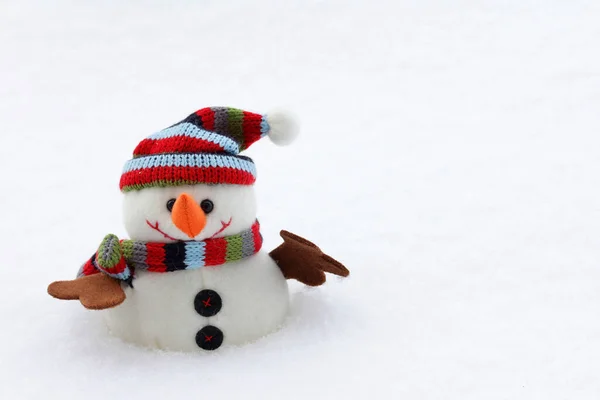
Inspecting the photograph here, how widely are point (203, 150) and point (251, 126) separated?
13cm

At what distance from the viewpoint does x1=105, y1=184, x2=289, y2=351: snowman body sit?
40.4 inches

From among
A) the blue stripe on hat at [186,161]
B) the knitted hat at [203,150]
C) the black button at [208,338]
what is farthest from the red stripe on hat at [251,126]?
the black button at [208,338]

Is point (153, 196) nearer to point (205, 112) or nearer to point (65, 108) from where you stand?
point (205, 112)

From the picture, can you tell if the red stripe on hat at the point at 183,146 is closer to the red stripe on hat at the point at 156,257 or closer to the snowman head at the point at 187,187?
the snowman head at the point at 187,187

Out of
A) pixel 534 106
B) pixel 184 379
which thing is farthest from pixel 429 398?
pixel 534 106

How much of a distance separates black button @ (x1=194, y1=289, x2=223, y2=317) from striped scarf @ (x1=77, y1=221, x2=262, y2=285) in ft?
0.14

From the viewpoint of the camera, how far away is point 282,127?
1.16 metres

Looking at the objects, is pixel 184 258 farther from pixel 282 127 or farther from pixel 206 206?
pixel 282 127

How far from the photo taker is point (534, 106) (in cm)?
221

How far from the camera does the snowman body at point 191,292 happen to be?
1.03m

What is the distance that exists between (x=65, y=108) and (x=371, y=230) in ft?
4.28

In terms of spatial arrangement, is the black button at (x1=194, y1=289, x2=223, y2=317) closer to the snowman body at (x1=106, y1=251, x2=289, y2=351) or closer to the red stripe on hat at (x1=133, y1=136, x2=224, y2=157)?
the snowman body at (x1=106, y1=251, x2=289, y2=351)

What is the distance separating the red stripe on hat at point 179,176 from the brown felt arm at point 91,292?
0.15 metres

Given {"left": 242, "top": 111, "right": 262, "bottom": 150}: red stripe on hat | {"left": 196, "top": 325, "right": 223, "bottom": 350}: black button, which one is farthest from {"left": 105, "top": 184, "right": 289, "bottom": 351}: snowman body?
{"left": 242, "top": 111, "right": 262, "bottom": 150}: red stripe on hat
